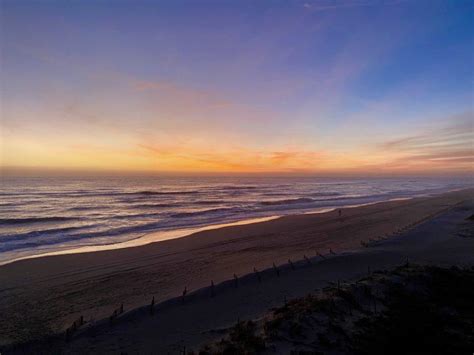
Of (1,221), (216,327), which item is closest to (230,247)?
(216,327)

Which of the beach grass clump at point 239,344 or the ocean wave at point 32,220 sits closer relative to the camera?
the beach grass clump at point 239,344

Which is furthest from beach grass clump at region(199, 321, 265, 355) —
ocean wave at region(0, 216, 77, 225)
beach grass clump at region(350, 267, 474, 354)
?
ocean wave at region(0, 216, 77, 225)

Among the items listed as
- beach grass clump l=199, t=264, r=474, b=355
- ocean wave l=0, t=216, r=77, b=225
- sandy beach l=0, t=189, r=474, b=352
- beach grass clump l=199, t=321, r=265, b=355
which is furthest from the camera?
ocean wave l=0, t=216, r=77, b=225

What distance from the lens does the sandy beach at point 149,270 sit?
882cm

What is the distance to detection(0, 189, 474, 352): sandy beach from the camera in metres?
8.82

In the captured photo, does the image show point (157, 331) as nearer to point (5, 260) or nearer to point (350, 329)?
point (350, 329)

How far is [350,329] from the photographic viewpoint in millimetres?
6832

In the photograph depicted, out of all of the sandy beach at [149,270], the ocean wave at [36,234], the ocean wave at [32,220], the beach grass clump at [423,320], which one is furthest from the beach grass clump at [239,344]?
the ocean wave at [32,220]

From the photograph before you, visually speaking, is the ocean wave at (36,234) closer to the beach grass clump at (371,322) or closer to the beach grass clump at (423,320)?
the beach grass clump at (371,322)

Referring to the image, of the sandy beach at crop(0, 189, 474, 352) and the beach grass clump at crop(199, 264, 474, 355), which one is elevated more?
the beach grass clump at crop(199, 264, 474, 355)

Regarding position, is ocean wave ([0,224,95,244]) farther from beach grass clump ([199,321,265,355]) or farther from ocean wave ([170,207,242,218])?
beach grass clump ([199,321,265,355])

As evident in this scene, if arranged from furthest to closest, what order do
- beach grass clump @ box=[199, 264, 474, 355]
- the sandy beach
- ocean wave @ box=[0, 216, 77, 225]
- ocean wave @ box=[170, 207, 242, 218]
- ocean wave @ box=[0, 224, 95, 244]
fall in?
ocean wave @ box=[170, 207, 242, 218] < ocean wave @ box=[0, 216, 77, 225] < ocean wave @ box=[0, 224, 95, 244] < the sandy beach < beach grass clump @ box=[199, 264, 474, 355]

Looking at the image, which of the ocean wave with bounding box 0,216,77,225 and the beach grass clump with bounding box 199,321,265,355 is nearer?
the beach grass clump with bounding box 199,321,265,355

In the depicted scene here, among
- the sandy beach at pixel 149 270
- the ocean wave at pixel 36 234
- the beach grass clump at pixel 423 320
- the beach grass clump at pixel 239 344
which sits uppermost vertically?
the beach grass clump at pixel 423 320
